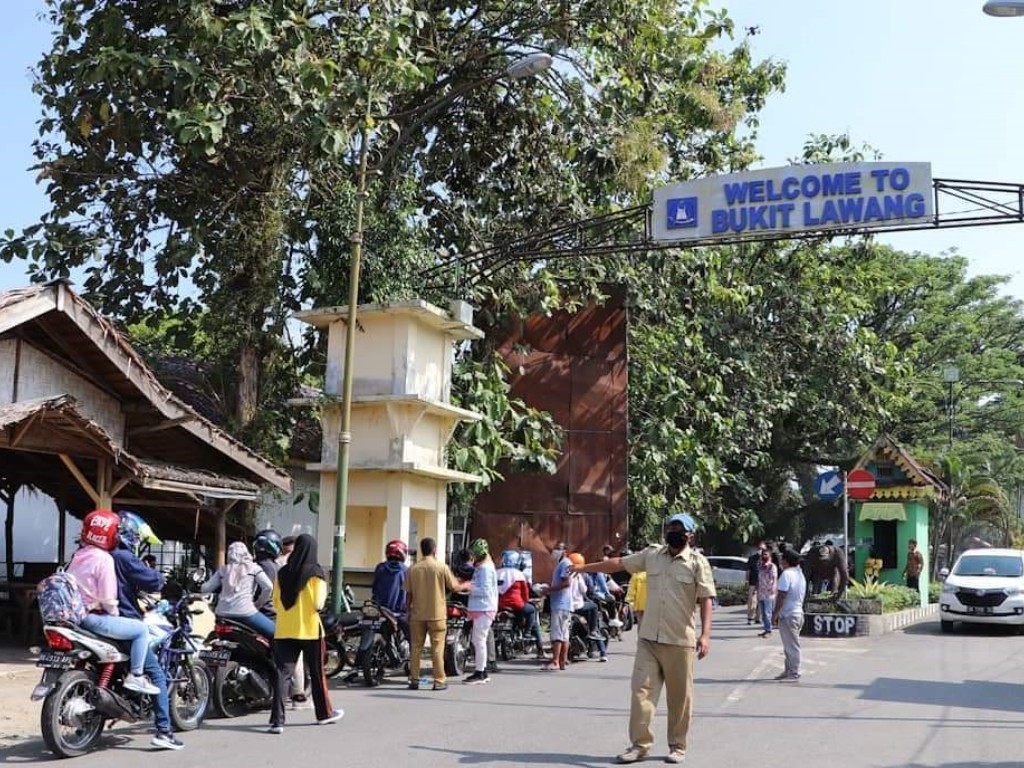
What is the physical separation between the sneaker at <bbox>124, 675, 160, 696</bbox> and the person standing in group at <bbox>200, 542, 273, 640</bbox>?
5.77 feet

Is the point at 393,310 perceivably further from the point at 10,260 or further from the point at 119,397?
the point at 10,260

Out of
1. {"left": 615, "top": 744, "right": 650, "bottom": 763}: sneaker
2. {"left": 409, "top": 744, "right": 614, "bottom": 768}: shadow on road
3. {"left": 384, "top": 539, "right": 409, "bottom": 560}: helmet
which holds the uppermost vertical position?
{"left": 384, "top": 539, "right": 409, "bottom": 560}: helmet

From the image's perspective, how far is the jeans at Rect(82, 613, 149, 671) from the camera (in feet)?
29.8

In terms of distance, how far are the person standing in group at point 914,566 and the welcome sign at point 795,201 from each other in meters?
13.5

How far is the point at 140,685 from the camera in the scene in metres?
9.23

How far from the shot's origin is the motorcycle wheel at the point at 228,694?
35.9 ft

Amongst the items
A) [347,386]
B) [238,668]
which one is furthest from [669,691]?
[347,386]

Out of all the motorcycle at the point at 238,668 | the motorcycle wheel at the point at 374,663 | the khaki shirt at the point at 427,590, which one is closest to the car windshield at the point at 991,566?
the motorcycle wheel at the point at 374,663

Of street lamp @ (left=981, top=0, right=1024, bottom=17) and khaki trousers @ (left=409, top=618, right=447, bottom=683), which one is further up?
street lamp @ (left=981, top=0, right=1024, bottom=17)

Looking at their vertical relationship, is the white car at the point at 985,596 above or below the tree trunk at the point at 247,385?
below

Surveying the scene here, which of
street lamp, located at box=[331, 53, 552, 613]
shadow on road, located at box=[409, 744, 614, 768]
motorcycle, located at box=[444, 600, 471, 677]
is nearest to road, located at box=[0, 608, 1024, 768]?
shadow on road, located at box=[409, 744, 614, 768]

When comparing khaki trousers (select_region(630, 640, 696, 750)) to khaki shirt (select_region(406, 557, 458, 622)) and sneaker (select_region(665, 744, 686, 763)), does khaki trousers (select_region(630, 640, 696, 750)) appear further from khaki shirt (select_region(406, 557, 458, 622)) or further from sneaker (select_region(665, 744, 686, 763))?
khaki shirt (select_region(406, 557, 458, 622))

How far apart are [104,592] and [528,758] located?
3.58 metres

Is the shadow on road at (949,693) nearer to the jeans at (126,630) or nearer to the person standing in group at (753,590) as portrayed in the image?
the jeans at (126,630)
